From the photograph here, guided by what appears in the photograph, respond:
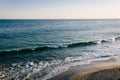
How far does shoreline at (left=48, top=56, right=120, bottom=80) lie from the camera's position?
1375cm

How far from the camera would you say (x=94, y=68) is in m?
16.4

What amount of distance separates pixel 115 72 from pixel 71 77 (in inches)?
141

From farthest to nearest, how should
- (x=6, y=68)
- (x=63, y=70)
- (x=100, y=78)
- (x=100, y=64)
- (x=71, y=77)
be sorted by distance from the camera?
1. (x=100, y=64)
2. (x=6, y=68)
3. (x=63, y=70)
4. (x=71, y=77)
5. (x=100, y=78)

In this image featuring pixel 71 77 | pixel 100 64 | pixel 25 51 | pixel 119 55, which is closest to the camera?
pixel 71 77

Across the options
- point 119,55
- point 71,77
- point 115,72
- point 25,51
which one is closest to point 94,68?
point 115,72

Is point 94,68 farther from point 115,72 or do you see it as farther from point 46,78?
point 46,78

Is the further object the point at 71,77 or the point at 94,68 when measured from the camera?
the point at 94,68

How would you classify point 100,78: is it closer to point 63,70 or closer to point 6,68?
point 63,70

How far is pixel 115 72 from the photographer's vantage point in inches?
552

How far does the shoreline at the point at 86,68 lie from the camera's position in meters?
13.7

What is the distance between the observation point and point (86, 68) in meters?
16.4

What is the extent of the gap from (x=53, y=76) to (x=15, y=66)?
5.16m

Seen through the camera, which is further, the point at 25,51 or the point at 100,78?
the point at 25,51

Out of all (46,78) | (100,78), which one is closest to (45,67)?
(46,78)
